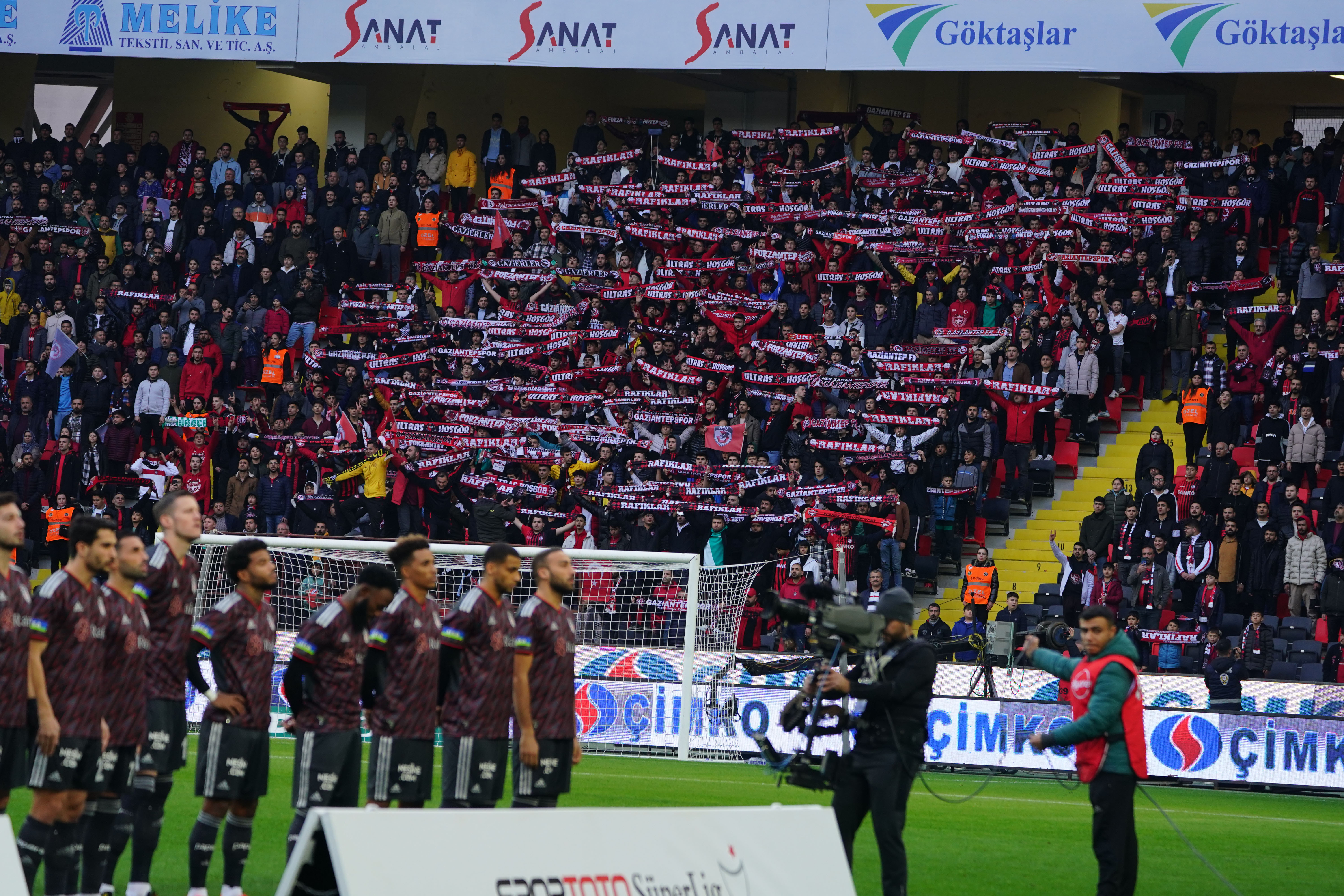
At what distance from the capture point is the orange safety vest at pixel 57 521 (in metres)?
26.0

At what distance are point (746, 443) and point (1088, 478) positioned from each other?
17.4ft

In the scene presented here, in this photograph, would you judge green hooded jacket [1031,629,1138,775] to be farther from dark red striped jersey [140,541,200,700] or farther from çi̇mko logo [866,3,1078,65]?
çi̇mko logo [866,3,1078,65]

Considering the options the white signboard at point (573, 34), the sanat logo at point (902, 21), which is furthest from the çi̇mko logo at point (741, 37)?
the sanat logo at point (902, 21)

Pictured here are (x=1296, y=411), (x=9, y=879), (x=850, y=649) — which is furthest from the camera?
(x=1296, y=411)

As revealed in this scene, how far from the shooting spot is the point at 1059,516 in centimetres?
2647

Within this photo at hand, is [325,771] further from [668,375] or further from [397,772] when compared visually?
[668,375]

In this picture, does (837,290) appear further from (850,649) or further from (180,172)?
(850,649)

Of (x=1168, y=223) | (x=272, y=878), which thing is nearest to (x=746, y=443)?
(x=1168, y=223)

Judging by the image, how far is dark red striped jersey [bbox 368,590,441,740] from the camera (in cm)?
945

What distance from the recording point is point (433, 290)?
3081 cm

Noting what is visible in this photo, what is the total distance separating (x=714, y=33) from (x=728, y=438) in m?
8.59

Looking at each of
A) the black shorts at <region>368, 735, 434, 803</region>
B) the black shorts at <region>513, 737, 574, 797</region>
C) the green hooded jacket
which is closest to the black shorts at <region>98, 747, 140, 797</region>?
the black shorts at <region>368, 735, 434, 803</region>

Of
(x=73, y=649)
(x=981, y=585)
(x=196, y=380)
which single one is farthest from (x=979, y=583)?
(x=73, y=649)

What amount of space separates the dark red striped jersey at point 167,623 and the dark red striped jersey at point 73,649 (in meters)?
0.75
